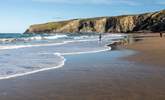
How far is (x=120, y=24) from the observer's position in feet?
475

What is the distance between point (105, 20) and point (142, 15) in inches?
827

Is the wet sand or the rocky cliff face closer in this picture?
the wet sand

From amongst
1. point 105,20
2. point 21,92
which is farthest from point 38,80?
point 105,20

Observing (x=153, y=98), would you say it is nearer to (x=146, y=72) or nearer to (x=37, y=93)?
(x=37, y=93)

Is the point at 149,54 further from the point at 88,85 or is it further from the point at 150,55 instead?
the point at 88,85

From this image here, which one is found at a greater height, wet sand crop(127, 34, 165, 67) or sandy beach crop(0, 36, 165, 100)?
sandy beach crop(0, 36, 165, 100)

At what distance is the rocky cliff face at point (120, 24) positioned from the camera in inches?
4884

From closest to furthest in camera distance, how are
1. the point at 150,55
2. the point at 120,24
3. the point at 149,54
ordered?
the point at 150,55 → the point at 149,54 → the point at 120,24

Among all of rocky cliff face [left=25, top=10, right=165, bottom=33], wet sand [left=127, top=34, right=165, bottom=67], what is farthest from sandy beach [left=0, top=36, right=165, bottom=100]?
rocky cliff face [left=25, top=10, right=165, bottom=33]

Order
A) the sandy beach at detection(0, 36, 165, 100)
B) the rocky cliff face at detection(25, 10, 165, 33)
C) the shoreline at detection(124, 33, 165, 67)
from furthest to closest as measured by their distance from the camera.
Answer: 1. the rocky cliff face at detection(25, 10, 165, 33)
2. the shoreline at detection(124, 33, 165, 67)
3. the sandy beach at detection(0, 36, 165, 100)

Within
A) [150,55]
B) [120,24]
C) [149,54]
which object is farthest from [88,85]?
[120,24]

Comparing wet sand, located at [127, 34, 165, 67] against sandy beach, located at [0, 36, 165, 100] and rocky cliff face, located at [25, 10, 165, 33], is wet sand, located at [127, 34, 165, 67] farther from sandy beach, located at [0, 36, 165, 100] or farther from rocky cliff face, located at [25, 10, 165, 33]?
rocky cliff face, located at [25, 10, 165, 33]

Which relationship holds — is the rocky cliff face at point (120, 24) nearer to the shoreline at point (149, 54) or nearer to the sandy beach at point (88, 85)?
the shoreline at point (149, 54)

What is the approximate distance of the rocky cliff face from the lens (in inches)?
4884
